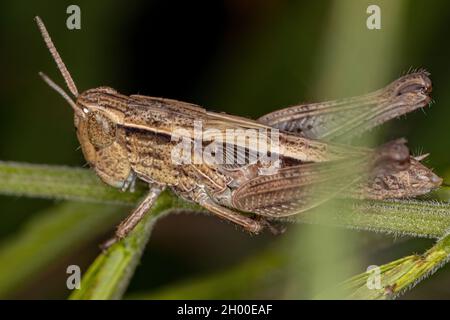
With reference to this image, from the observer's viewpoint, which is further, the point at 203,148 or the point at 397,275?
the point at 203,148

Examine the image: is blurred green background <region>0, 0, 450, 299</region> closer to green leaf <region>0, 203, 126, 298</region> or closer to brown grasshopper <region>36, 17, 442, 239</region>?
green leaf <region>0, 203, 126, 298</region>

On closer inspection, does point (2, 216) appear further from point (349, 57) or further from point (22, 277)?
point (349, 57)

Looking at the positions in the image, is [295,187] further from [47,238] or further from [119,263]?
[47,238]

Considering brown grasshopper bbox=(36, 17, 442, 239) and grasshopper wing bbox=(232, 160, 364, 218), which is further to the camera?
brown grasshopper bbox=(36, 17, 442, 239)

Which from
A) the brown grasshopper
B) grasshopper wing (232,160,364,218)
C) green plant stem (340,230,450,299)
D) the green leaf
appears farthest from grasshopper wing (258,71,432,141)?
the green leaf

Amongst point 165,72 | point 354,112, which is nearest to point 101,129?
point 354,112

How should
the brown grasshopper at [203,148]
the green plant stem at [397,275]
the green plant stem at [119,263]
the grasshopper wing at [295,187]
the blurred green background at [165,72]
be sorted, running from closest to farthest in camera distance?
the green plant stem at [397,275] → the grasshopper wing at [295,187] → the green plant stem at [119,263] → the brown grasshopper at [203,148] → the blurred green background at [165,72]

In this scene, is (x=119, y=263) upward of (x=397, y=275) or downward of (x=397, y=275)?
upward

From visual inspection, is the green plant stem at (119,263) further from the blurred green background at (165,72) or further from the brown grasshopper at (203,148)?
the blurred green background at (165,72)

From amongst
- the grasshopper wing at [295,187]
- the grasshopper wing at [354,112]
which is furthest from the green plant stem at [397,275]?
the grasshopper wing at [354,112]
